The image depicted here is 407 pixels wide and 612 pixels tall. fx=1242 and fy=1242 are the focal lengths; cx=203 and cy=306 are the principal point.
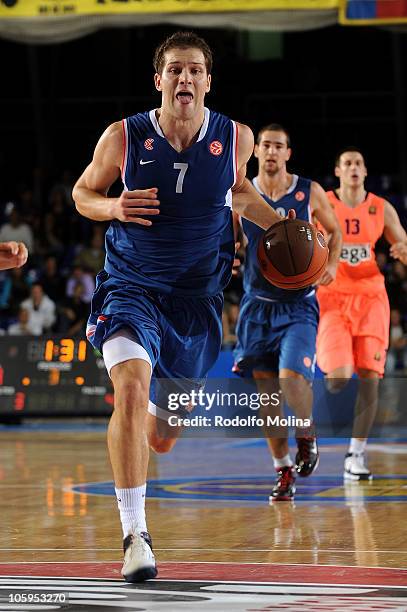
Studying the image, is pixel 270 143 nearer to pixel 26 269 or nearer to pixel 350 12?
pixel 350 12

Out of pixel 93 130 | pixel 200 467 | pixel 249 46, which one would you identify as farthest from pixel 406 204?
pixel 200 467

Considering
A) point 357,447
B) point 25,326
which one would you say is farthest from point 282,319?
point 25,326

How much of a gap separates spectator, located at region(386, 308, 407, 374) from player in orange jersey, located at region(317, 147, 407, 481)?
4849mm

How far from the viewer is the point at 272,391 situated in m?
8.02

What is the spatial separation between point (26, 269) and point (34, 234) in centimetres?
115

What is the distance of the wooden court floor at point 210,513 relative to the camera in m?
5.29

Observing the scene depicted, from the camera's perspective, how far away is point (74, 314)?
1593 cm

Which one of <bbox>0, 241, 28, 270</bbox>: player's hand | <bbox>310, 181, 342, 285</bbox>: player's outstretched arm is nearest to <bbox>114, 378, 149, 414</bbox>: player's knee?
<bbox>0, 241, 28, 270</bbox>: player's hand

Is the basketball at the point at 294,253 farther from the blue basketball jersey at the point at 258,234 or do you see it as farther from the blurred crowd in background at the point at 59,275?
the blurred crowd in background at the point at 59,275

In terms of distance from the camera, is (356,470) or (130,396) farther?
(356,470)

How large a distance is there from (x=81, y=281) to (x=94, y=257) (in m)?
0.98

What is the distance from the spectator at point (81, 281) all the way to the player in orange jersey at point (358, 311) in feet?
25.2

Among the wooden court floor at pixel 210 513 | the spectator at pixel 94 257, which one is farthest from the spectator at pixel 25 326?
the wooden court floor at pixel 210 513

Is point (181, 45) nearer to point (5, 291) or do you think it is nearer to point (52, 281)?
point (52, 281)
